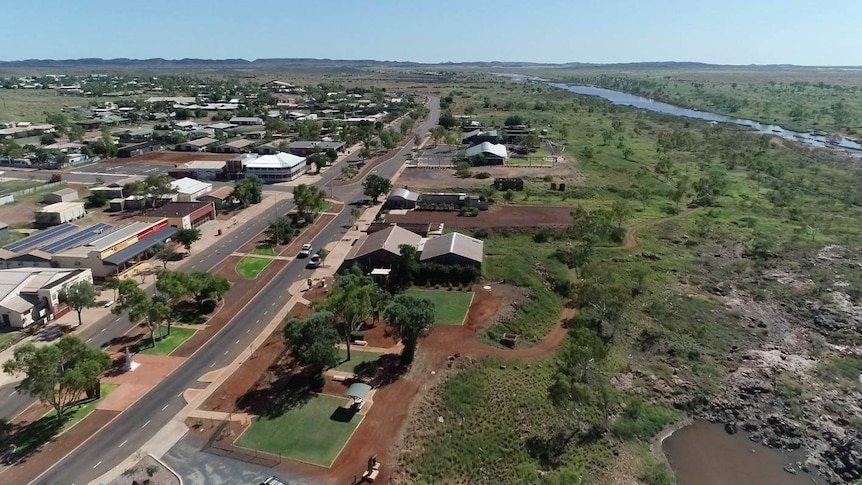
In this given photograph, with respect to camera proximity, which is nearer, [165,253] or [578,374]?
[578,374]

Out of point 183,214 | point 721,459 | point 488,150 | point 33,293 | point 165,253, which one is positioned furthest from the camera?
point 488,150

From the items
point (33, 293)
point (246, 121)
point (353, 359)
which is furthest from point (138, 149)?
point (353, 359)

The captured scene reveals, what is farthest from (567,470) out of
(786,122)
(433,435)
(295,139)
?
(786,122)

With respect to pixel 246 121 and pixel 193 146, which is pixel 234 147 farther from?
pixel 246 121

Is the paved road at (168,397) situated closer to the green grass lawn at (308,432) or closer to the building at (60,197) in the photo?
the green grass lawn at (308,432)

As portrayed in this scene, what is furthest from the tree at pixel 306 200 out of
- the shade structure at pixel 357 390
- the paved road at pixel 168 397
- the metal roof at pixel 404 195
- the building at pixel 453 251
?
the shade structure at pixel 357 390

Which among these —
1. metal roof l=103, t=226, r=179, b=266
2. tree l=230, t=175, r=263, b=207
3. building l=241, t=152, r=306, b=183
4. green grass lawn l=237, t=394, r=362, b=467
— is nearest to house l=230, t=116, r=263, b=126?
building l=241, t=152, r=306, b=183

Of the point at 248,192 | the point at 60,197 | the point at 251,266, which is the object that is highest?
the point at 248,192

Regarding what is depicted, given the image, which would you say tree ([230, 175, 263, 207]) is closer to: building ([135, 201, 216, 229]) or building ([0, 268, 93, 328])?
building ([135, 201, 216, 229])
